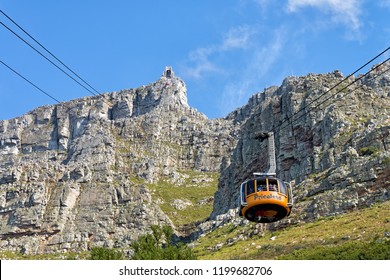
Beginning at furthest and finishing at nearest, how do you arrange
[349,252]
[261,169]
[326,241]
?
[261,169], [326,241], [349,252]

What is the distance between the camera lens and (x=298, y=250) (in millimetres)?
59531

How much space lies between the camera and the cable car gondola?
105ft

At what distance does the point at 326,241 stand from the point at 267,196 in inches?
1244

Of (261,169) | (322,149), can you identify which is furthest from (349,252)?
(261,169)

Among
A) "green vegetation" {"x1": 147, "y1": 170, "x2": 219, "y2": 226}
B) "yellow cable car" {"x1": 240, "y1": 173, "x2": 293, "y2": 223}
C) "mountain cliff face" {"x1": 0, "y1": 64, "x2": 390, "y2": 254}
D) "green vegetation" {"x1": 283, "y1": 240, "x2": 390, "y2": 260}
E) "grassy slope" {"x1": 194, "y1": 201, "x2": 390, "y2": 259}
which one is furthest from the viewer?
"green vegetation" {"x1": 147, "y1": 170, "x2": 219, "y2": 226}

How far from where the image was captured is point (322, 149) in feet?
364

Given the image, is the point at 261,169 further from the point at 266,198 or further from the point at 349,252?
the point at 266,198

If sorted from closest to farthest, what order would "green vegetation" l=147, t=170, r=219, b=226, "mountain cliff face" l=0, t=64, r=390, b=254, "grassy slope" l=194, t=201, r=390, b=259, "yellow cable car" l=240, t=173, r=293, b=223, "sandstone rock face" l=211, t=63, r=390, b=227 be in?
"yellow cable car" l=240, t=173, r=293, b=223
"grassy slope" l=194, t=201, r=390, b=259
"sandstone rock face" l=211, t=63, r=390, b=227
"mountain cliff face" l=0, t=64, r=390, b=254
"green vegetation" l=147, t=170, r=219, b=226

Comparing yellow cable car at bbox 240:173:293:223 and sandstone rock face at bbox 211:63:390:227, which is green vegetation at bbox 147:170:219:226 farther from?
yellow cable car at bbox 240:173:293:223

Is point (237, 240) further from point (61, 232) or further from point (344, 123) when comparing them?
point (61, 232)

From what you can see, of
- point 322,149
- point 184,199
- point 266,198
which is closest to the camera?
point 266,198

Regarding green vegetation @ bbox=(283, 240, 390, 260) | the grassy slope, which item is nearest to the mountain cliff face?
the grassy slope

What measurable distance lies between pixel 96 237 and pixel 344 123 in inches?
2795
